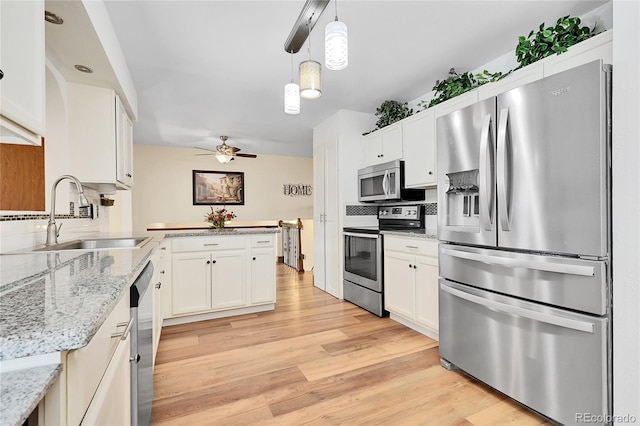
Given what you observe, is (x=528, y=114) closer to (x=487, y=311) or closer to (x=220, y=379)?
(x=487, y=311)

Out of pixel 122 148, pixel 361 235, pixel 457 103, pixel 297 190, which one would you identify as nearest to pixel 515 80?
pixel 457 103

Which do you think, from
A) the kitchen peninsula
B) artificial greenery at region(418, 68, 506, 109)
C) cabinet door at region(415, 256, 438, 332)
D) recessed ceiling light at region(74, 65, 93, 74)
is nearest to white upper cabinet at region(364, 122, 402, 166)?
artificial greenery at region(418, 68, 506, 109)

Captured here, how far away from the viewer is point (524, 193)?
5.36ft

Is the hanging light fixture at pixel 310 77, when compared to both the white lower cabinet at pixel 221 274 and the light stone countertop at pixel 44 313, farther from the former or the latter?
the white lower cabinet at pixel 221 274

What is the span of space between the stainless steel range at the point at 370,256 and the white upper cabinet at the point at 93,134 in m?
2.39

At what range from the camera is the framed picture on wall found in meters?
6.58

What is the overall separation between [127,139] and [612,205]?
3.40m

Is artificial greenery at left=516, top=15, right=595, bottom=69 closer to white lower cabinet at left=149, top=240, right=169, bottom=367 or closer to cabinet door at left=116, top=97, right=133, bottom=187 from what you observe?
white lower cabinet at left=149, top=240, right=169, bottom=367

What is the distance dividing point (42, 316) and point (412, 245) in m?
2.57

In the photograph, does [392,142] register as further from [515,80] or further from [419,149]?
[515,80]

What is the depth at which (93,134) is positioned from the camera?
2270 mm

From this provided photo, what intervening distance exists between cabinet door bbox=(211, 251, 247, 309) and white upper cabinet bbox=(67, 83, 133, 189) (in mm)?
1192

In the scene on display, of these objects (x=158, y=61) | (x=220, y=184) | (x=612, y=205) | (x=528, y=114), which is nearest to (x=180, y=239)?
(x=158, y=61)

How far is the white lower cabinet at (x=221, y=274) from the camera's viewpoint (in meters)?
2.96
